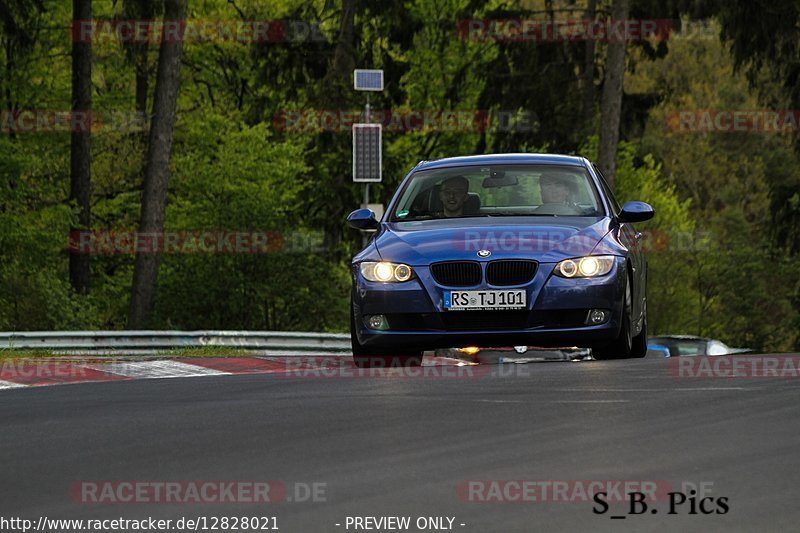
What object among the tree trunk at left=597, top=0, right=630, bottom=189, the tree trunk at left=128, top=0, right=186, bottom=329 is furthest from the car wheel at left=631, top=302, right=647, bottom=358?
the tree trunk at left=597, top=0, right=630, bottom=189

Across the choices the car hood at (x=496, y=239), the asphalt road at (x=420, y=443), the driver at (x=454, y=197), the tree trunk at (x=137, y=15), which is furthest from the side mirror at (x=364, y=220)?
the tree trunk at (x=137, y=15)

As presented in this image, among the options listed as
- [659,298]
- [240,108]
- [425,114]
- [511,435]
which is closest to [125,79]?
[240,108]

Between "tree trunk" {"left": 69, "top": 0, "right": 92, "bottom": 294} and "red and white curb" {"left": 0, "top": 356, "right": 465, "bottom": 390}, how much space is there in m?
27.7

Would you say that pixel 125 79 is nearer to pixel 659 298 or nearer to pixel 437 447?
pixel 659 298

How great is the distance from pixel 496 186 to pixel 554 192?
1.64ft

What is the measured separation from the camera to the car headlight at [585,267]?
13102 millimetres

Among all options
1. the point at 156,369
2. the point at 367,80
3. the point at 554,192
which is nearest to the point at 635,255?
the point at 554,192

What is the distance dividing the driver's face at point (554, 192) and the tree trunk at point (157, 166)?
2184 cm

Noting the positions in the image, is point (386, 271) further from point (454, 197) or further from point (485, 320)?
point (454, 197)

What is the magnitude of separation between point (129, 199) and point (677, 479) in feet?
140

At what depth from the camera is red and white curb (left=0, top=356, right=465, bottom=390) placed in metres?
13.9

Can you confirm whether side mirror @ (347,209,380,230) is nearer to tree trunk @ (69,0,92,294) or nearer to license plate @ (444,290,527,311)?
license plate @ (444,290,527,311)

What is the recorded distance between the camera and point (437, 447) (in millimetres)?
9008

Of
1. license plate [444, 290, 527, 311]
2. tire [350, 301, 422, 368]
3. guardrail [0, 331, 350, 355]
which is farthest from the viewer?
guardrail [0, 331, 350, 355]
